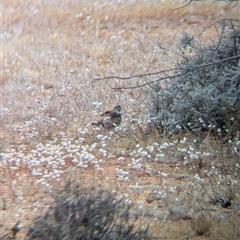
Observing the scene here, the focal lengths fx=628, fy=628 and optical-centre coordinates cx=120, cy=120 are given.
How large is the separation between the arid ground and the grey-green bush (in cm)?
21

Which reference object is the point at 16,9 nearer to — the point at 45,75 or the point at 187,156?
the point at 45,75

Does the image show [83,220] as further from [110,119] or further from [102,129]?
[110,119]

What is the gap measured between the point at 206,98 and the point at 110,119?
1.53 m

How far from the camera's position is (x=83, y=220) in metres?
4.25

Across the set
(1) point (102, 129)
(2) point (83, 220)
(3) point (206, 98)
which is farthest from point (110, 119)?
(2) point (83, 220)

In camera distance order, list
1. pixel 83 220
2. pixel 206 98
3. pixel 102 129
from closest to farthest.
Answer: pixel 83 220 < pixel 206 98 < pixel 102 129

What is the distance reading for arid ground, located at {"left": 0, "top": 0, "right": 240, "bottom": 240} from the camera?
584cm

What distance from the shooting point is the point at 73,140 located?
812cm

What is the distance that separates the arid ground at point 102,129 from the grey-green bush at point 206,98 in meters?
0.21

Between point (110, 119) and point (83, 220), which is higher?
point (110, 119)

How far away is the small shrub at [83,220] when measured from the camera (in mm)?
4195

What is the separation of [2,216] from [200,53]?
3549 mm

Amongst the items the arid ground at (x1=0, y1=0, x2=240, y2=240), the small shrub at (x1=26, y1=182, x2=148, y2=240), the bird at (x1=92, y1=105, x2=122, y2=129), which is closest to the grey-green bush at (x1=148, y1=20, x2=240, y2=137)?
the arid ground at (x1=0, y1=0, x2=240, y2=240)

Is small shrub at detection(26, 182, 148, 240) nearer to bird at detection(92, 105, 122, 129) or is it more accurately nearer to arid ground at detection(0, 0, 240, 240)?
arid ground at detection(0, 0, 240, 240)
